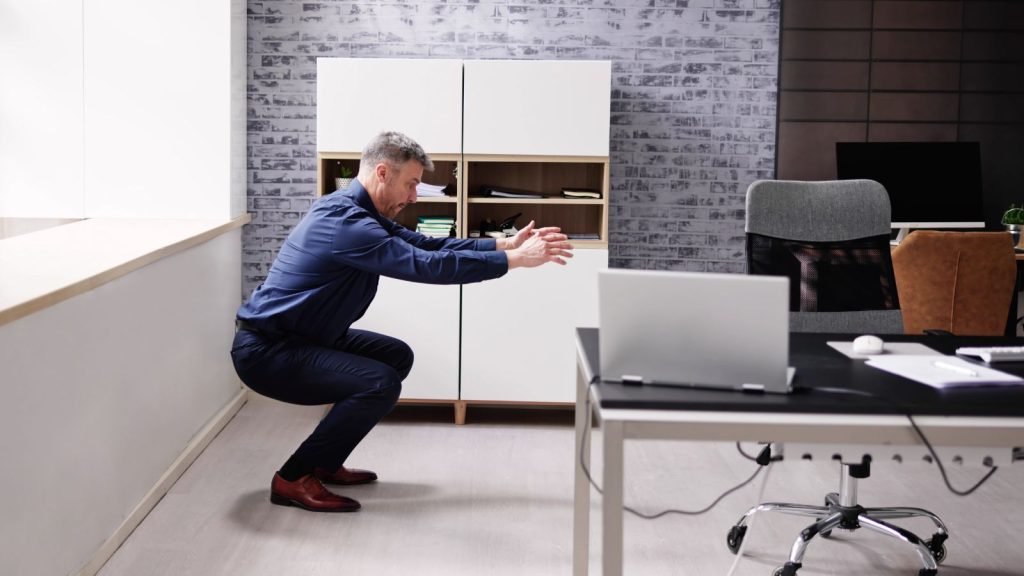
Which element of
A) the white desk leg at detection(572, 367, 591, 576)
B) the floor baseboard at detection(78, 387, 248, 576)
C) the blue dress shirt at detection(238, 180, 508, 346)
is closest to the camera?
the white desk leg at detection(572, 367, 591, 576)

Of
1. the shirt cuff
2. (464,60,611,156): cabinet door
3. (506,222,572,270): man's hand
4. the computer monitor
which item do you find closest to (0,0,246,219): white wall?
(464,60,611,156): cabinet door

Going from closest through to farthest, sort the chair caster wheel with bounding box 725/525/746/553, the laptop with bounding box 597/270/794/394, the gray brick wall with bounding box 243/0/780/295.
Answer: the laptop with bounding box 597/270/794/394 → the chair caster wheel with bounding box 725/525/746/553 → the gray brick wall with bounding box 243/0/780/295

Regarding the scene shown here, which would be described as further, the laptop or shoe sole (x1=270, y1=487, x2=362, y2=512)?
shoe sole (x1=270, y1=487, x2=362, y2=512)

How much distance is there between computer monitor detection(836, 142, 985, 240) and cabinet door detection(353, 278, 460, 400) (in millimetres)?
1983

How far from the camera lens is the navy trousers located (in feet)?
11.9

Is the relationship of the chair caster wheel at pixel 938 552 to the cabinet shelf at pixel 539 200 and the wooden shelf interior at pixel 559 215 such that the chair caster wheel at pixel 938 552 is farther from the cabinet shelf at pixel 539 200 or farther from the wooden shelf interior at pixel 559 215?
the wooden shelf interior at pixel 559 215

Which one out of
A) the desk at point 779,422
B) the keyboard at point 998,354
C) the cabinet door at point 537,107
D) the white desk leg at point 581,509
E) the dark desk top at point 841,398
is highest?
the cabinet door at point 537,107

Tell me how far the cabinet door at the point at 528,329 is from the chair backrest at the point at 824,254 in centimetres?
150

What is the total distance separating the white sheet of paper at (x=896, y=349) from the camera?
2.51 metres

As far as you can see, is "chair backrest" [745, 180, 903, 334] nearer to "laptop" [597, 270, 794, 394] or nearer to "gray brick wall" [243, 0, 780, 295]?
"laptop" [597, 270, 794, 394]

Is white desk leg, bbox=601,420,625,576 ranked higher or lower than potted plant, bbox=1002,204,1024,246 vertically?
lower

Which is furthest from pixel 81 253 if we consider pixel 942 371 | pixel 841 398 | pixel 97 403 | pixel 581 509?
pixel 942 371

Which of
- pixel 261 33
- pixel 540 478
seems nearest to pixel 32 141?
pixel 261 33

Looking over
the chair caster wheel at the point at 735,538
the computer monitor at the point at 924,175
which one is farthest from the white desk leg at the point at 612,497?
the computer monitor at the point at 924,175
